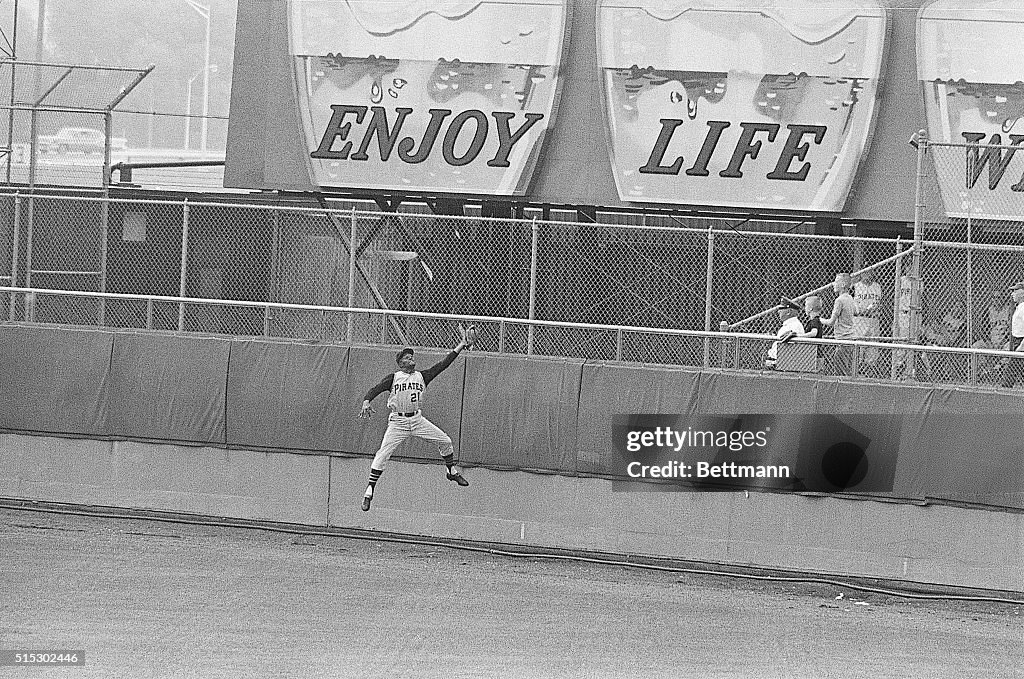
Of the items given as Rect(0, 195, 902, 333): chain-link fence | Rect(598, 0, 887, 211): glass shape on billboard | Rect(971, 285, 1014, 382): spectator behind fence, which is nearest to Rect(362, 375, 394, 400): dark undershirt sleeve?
Rect(0, 195, 902, 333): chain-link fence

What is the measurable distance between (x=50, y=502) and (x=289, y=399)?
300 centimetres

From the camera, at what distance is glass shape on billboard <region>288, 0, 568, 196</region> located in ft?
61.0

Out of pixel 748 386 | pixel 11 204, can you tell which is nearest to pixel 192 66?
pixel 11 204

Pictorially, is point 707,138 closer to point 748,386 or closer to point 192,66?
point 748,386

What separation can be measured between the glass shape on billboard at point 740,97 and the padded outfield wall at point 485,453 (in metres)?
4.54

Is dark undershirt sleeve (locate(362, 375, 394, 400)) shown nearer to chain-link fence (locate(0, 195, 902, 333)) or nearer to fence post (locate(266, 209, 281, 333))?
chain-link fence (locate(0, 195, 902, 333))

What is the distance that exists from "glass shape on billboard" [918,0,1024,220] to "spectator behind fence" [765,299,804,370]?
3.48 meters

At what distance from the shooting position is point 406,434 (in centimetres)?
1473

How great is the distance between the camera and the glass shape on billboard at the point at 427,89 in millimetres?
18594

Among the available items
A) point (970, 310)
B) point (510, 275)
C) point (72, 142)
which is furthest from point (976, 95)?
point (72, 142)

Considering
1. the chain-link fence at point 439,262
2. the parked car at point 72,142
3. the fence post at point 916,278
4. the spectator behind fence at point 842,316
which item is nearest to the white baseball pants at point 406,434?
the chain-link fence at point 439,262

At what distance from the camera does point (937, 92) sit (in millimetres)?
17250

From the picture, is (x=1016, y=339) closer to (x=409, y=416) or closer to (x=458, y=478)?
(x=458, y=478)

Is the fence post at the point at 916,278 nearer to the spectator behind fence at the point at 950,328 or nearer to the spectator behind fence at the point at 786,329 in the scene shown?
the spectator behind fence at the point at 950,328
